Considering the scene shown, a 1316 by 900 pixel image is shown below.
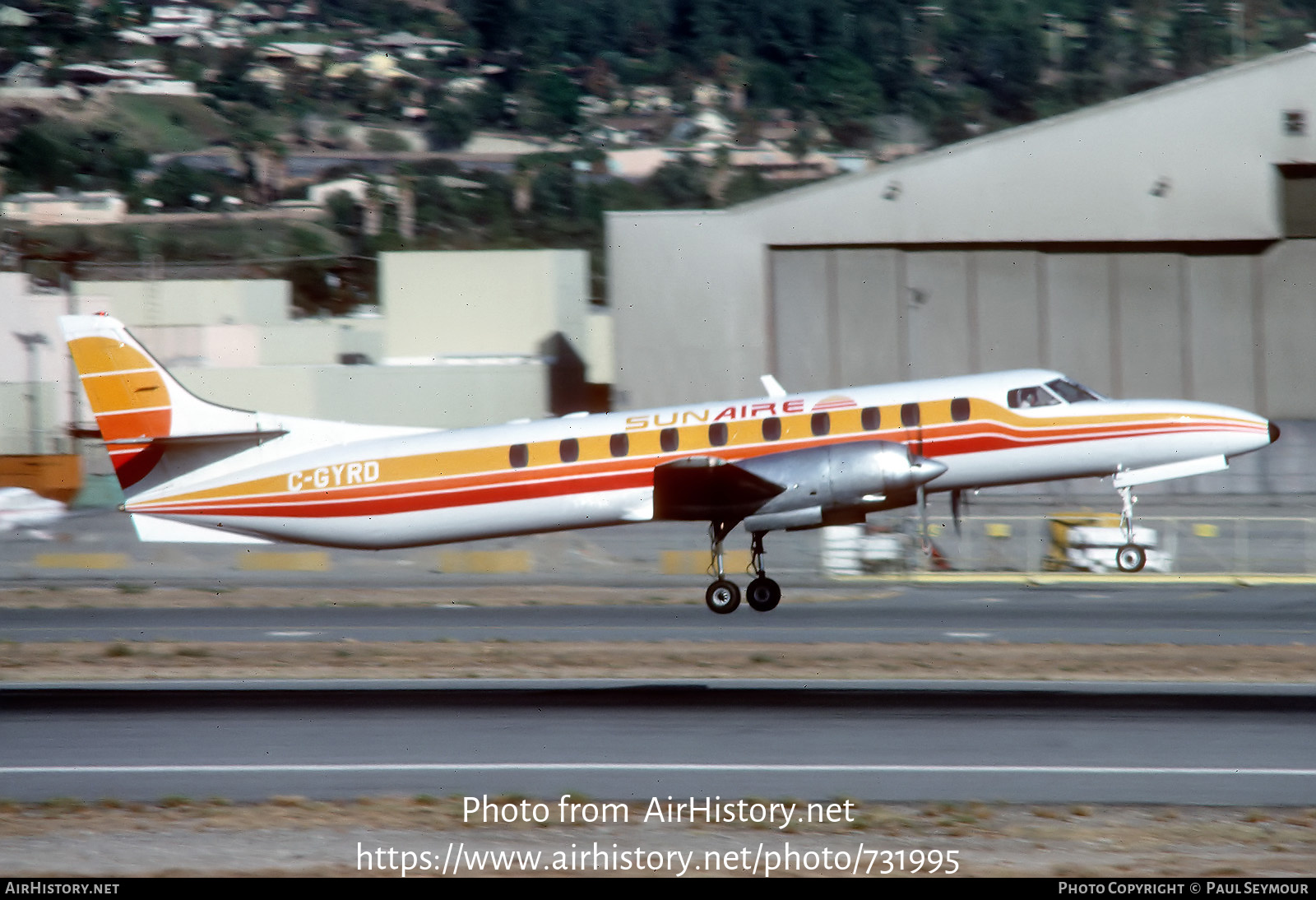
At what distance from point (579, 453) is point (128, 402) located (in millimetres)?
7849

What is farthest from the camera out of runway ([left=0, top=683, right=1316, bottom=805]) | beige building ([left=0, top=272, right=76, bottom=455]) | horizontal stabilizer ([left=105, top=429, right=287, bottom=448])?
beige building ([left=0, top=272, right=76, bottom=455])

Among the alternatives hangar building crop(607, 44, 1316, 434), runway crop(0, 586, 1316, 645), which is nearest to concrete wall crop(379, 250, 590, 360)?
hangar building crop(607, 44, 1316, 434)

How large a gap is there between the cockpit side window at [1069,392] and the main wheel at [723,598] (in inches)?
252

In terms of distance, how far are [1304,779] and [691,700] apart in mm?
6929

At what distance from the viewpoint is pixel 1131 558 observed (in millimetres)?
24250

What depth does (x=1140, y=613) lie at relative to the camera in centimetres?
2530

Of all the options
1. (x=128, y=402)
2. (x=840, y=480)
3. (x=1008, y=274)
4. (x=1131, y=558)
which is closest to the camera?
(x=840, y=480)

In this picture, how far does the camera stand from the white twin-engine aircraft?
2423 cm

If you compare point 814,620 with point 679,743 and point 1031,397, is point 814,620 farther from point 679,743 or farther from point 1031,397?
point 679,743

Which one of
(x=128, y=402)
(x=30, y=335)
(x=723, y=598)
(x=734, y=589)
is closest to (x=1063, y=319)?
(x=734, y=589)

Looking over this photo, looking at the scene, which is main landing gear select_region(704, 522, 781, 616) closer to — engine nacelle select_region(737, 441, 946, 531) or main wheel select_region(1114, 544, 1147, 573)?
engine nacelle select_region(737, 441, 946, 531)

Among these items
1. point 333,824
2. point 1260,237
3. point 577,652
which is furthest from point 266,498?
point 1260,237

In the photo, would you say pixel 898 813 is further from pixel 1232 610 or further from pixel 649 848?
pixel 1232 610

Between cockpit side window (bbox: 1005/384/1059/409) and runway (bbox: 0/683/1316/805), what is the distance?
23.0ft
